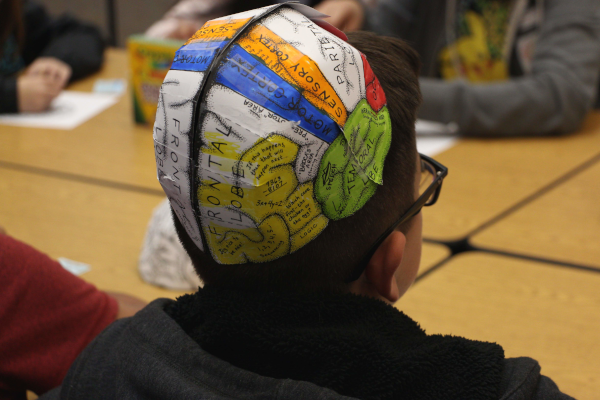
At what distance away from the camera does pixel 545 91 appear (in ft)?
5.36

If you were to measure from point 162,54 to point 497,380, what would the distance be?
4.31ft

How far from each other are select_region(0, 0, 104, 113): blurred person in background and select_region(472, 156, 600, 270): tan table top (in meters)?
1.36

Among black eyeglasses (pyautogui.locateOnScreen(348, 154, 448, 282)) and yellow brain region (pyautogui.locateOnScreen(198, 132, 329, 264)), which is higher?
yellow brain region (pyautogui.locateOnScreen(198, 132, 329, 264))

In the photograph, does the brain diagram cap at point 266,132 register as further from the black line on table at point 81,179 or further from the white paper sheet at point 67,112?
the white paper sheet at point 67,112

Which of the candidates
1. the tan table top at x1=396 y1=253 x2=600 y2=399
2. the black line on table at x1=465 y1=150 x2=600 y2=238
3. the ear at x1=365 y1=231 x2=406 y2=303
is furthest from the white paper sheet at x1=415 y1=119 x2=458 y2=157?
the ear at x1=365 y1=231 x2=406 y2=303

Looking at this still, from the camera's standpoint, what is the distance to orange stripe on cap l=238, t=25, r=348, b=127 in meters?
0.45

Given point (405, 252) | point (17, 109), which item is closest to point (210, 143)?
point (405, 252)

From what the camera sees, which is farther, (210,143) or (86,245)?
(86,245)

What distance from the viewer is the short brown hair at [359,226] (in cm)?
52

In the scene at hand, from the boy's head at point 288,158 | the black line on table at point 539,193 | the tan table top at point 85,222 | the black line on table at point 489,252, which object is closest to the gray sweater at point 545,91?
the black line on table at point 539,193

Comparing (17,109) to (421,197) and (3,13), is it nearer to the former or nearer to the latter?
(3,13)

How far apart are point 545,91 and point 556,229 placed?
635 mm

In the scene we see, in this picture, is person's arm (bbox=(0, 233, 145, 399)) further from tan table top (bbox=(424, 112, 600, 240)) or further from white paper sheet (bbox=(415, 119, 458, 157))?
white paper sheet (bbox=(415, 119, 458, 157))

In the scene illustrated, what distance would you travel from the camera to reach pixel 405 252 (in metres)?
0.62
